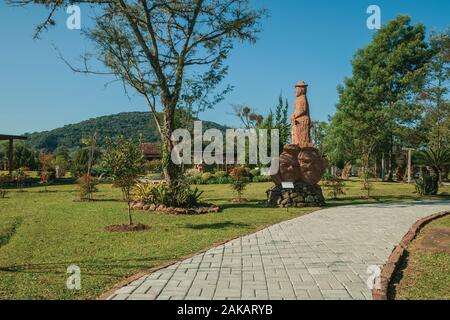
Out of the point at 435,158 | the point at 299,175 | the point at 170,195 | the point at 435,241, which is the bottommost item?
the point at 435,241

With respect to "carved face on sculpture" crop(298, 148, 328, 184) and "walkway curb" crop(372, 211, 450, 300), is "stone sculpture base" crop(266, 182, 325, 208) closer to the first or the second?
Result: "carved face on sculpture" crop(298, 148, 328, 184)

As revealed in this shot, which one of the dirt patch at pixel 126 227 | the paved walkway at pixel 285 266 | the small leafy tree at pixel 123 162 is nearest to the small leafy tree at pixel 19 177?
the small leafy tree at pixel 123 162

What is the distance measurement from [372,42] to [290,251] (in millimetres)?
29733

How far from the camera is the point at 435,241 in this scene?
25.1ft

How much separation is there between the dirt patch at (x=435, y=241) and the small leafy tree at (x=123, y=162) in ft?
21.9

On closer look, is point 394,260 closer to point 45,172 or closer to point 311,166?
point 311,166

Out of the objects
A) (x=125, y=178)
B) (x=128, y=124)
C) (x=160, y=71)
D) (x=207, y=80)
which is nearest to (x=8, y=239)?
(x=125, y=178)

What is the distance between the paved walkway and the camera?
15.3 ft

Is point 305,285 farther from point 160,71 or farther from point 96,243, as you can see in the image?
point 160,71

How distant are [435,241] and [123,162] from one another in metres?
7.25

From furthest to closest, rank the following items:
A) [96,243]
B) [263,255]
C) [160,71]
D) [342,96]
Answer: [342,96], [160,71], [96,243], [263,255]

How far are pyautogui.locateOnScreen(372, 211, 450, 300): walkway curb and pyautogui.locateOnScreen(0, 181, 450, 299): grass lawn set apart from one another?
3293 mm

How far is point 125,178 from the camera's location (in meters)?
9.89

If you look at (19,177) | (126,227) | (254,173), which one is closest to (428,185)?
(126,227)
